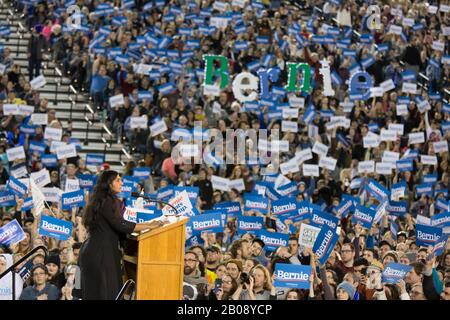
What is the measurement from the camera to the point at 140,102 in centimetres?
2475

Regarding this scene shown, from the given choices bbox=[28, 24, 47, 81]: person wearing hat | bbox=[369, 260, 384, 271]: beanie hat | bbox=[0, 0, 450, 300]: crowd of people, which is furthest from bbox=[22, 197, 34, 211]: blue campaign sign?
bbox=[28, 24, 47, 81]: person wearing hat

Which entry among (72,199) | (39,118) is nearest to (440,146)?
(39,118)

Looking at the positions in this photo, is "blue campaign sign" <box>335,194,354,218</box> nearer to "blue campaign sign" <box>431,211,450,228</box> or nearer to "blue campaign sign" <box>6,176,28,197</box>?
"blue campaign sign" <box>431,211,450,228</box>

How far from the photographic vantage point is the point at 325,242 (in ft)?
49.1

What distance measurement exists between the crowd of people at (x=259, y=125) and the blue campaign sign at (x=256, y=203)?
22 cm

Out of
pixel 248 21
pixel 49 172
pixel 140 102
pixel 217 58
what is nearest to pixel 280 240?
pixel 49 172

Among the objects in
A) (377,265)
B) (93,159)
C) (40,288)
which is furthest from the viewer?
(93,159)

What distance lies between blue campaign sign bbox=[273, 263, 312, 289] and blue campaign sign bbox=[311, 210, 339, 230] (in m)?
2.96

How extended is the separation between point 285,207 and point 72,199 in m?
2.94

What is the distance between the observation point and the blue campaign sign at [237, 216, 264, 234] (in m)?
17.2

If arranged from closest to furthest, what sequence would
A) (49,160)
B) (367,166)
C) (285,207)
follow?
(285,207) → (49,160) → (367,166)

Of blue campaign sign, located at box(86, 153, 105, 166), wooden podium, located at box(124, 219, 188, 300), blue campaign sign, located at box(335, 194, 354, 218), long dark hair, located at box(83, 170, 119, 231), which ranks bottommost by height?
blue campaign sign, located at box(86, 153, 105, 166)

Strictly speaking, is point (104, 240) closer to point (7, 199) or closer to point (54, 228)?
point (54, 228)

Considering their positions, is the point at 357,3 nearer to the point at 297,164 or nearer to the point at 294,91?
the point at 294,91
